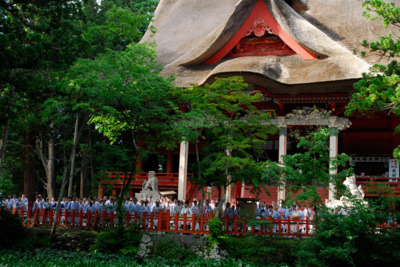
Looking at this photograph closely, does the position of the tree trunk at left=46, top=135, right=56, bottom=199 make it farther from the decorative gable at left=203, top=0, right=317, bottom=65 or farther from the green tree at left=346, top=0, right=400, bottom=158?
the green tree at left=346, top=0, right=400, bottom=158

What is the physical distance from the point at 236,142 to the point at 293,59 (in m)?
6.44

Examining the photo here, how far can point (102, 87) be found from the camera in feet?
39.6

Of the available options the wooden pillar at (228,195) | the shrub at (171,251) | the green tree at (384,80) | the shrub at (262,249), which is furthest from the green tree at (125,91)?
the green tree at (384,80)

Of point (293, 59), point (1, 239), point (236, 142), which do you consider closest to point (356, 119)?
point (293, 59)

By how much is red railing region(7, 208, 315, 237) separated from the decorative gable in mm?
7573

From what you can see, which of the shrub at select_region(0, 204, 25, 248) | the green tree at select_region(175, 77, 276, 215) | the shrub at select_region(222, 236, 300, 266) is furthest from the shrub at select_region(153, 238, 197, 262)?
the shrub at select_region(0, 204, 25, 248)

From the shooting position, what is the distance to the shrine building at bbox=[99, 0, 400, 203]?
621 inches

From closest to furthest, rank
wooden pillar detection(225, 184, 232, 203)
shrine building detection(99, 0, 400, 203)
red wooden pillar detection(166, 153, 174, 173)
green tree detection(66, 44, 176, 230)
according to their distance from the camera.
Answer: green tree detection(66, 44, 176, 230) < shrine building detection(99, 0, 400, 203) < wooden pillar detection(225, 184, 232, 203) < red wooden pillar detection(166, 153, 174, 173)

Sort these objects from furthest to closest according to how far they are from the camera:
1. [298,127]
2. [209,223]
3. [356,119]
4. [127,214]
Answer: [356,119], [298,127], [127,214], [209,223]

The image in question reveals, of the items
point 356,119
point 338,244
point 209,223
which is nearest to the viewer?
point 338,244

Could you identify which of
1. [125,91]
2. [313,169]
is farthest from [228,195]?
[313,169]

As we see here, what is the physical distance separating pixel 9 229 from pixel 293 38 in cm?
1177

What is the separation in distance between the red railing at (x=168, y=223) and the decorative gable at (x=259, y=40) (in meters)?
7.57

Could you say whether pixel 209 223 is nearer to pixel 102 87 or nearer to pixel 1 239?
pixel 102 87
